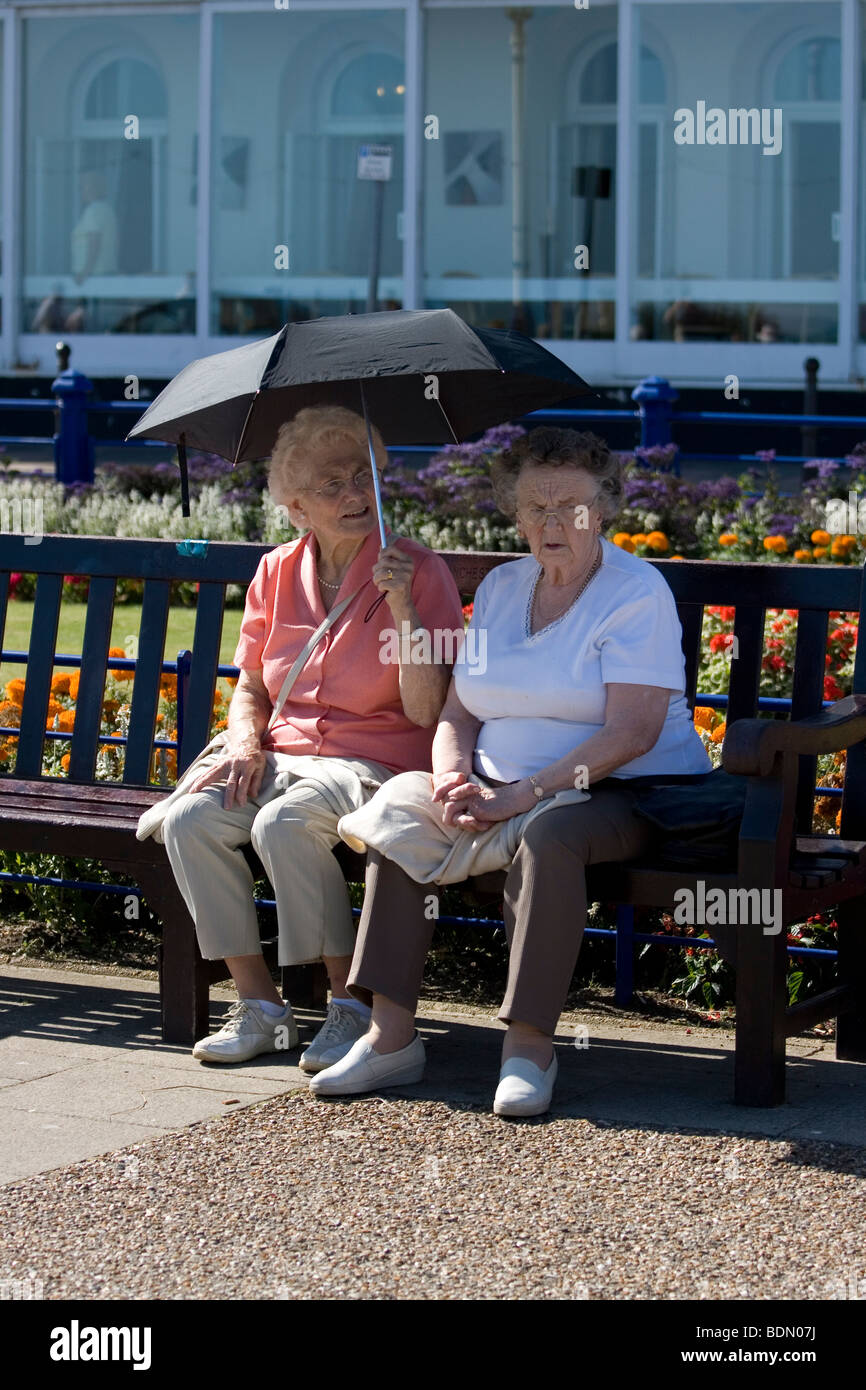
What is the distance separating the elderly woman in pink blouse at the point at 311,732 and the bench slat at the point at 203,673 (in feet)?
0.62

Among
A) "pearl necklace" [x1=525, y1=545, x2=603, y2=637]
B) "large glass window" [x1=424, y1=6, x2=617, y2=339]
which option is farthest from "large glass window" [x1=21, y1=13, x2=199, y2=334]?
"pearl necklace" [x1=525, y1=545, x2=603, y2=637]

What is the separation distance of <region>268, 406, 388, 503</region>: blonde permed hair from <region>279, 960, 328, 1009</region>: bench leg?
3.70 feet

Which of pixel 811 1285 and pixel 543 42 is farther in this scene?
pixel 543 42

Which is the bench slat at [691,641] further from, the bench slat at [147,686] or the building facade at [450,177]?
the building facade at [450,177]

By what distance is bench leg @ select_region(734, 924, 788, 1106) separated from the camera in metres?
3.63

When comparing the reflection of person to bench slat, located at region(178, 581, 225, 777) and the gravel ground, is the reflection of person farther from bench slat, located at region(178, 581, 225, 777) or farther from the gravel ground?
the gravel ground

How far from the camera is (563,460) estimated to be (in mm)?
3979

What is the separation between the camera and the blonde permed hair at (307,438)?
428 centimetres

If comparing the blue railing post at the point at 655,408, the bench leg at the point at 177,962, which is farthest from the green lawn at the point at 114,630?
the bench leg at the point at 177,962

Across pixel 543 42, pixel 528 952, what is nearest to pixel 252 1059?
pixel 528 952

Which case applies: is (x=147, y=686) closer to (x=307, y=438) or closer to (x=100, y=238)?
(x=307, y=438)

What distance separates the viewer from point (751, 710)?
13.6ft
